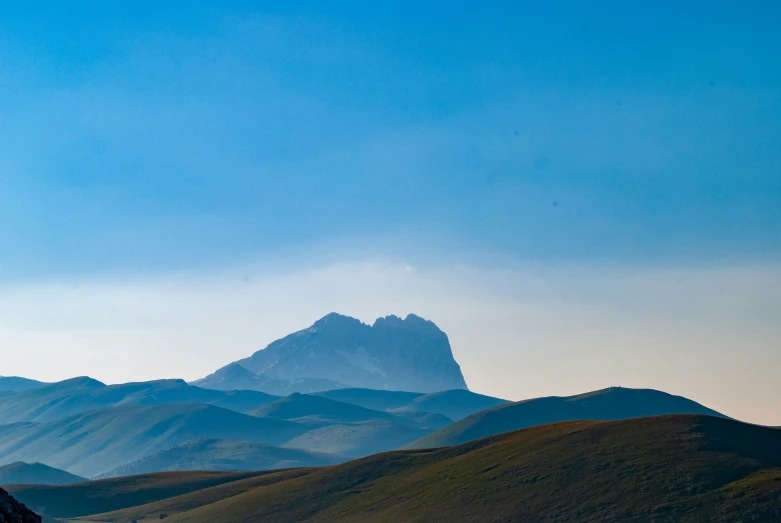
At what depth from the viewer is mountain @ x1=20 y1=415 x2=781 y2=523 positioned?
98.1 metres

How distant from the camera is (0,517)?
66.1ft

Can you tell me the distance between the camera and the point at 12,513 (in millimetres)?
20969

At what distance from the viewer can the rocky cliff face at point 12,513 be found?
2060 cm

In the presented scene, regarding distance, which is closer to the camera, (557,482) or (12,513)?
(12,513)

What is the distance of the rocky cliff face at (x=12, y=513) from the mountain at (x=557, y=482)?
82326mm

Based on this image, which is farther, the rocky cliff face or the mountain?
the mountain

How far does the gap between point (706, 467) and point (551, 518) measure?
21250mm

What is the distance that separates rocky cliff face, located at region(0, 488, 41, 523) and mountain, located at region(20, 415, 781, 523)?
8233 centimetres

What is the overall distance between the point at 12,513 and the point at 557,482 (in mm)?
101956

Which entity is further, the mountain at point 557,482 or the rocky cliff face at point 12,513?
the mountain at point 557,482

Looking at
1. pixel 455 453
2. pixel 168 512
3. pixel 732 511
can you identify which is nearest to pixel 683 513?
pixel 732 511

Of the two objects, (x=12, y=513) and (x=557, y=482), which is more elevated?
(x=12, y=513)

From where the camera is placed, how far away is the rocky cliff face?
20.6m

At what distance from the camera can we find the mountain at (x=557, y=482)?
98.1m
